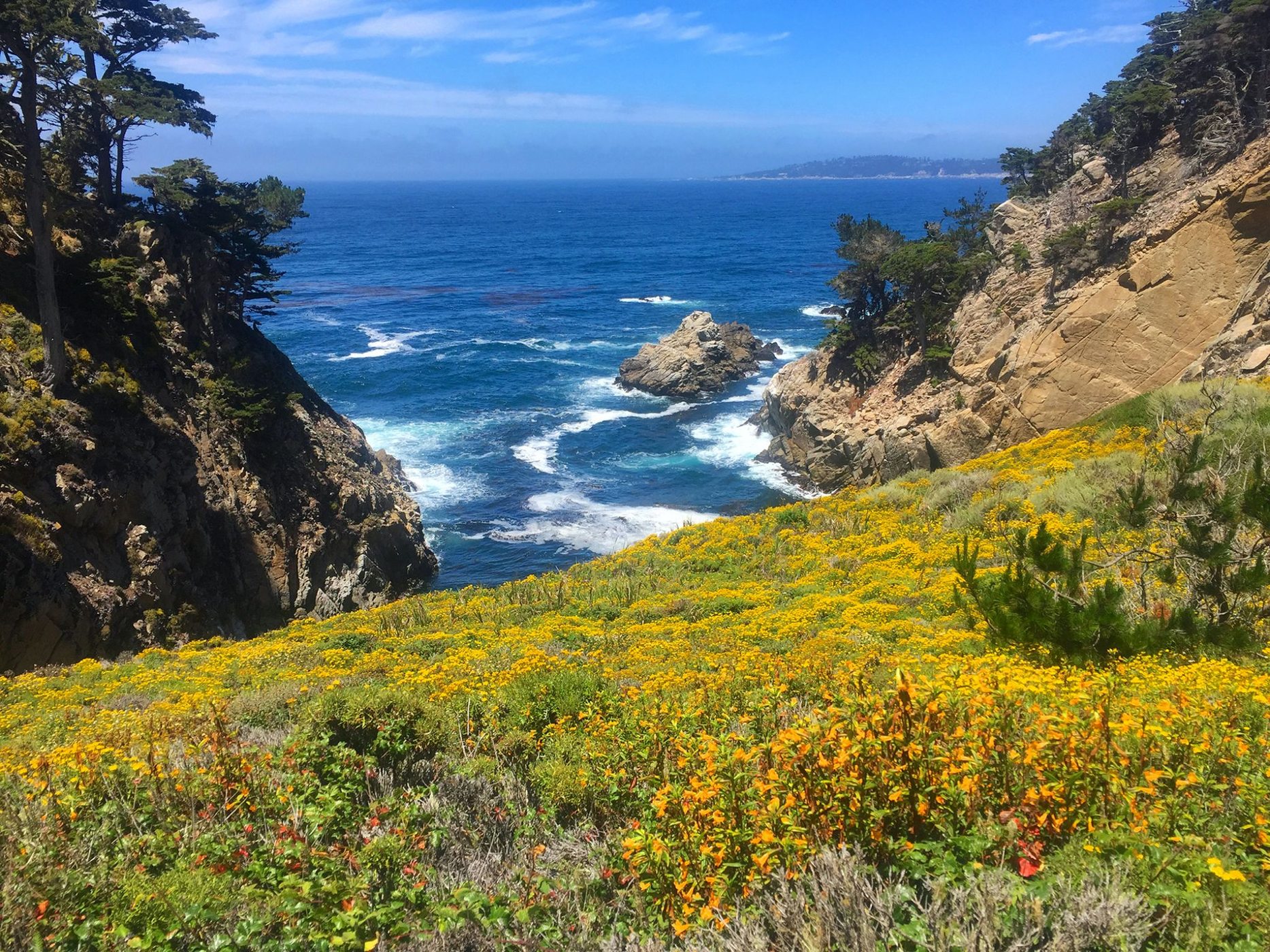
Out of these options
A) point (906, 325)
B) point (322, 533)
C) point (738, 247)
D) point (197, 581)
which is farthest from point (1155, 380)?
point (738, 247)

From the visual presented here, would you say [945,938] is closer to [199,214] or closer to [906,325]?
[199,214]

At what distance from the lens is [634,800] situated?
213 inches

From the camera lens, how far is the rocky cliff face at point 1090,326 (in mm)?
21078

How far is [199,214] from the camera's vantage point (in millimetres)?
25656

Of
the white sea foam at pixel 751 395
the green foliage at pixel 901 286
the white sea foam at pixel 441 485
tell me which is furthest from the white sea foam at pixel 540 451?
the green foliage at pixel 901 286

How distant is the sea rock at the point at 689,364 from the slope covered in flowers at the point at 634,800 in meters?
39.3

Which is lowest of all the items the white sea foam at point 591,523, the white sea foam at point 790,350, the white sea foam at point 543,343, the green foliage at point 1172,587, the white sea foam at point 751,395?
the white sea foam at point 591,523

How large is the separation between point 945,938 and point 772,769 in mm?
1283

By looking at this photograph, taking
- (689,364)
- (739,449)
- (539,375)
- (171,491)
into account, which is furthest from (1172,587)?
(539,375)

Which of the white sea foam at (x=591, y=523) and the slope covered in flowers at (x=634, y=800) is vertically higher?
the slope covered in flowers at (x=634, y=800)

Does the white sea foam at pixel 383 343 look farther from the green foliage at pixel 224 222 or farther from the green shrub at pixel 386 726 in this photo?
the green shrub at pixel 386 726

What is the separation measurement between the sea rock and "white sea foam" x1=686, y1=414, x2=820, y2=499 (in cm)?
Result: 440

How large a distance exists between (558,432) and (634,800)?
38.2 metres

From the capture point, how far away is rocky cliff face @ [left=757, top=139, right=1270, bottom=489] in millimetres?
21078
